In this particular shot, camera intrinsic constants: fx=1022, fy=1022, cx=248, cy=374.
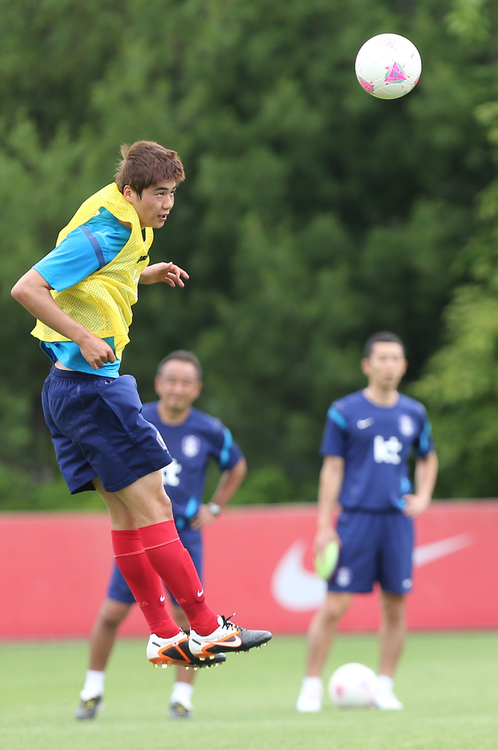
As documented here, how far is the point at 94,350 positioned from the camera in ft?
13.2

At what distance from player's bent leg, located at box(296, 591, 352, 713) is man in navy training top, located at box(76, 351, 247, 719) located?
80cm

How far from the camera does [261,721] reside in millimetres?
6270

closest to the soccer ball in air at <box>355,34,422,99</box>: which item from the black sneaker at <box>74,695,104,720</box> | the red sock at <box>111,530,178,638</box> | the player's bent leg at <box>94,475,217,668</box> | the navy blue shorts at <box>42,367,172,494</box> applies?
the navy blue shorts at <box>42,367,172,494</box>

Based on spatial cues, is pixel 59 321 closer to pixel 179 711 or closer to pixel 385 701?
pixel 179 711

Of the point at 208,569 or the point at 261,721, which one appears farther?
the point at 208,569

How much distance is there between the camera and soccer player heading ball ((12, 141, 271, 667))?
416cm

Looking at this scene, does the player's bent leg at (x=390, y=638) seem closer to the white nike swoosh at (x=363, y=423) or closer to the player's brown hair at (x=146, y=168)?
the white nike swoosh at (x=363, y=423)

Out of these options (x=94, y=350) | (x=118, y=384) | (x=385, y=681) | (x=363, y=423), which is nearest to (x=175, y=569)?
(x=118, y=384)

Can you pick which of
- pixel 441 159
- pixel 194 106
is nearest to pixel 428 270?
pixel 441 159

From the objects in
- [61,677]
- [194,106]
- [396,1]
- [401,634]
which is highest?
[396,1]

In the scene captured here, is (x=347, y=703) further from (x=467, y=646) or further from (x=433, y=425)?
(x=433, y=425)

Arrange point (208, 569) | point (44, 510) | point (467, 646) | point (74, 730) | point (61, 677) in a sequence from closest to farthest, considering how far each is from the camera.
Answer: point (74, 730) < point (61, 677) < point (467, 646) < point (208, 569) < point (44, 510)

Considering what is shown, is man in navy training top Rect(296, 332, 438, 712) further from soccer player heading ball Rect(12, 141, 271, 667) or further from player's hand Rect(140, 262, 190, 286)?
soccer player heading ball Rect(12, 141, 271, 667)

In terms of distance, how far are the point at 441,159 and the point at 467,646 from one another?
31.4 feet
